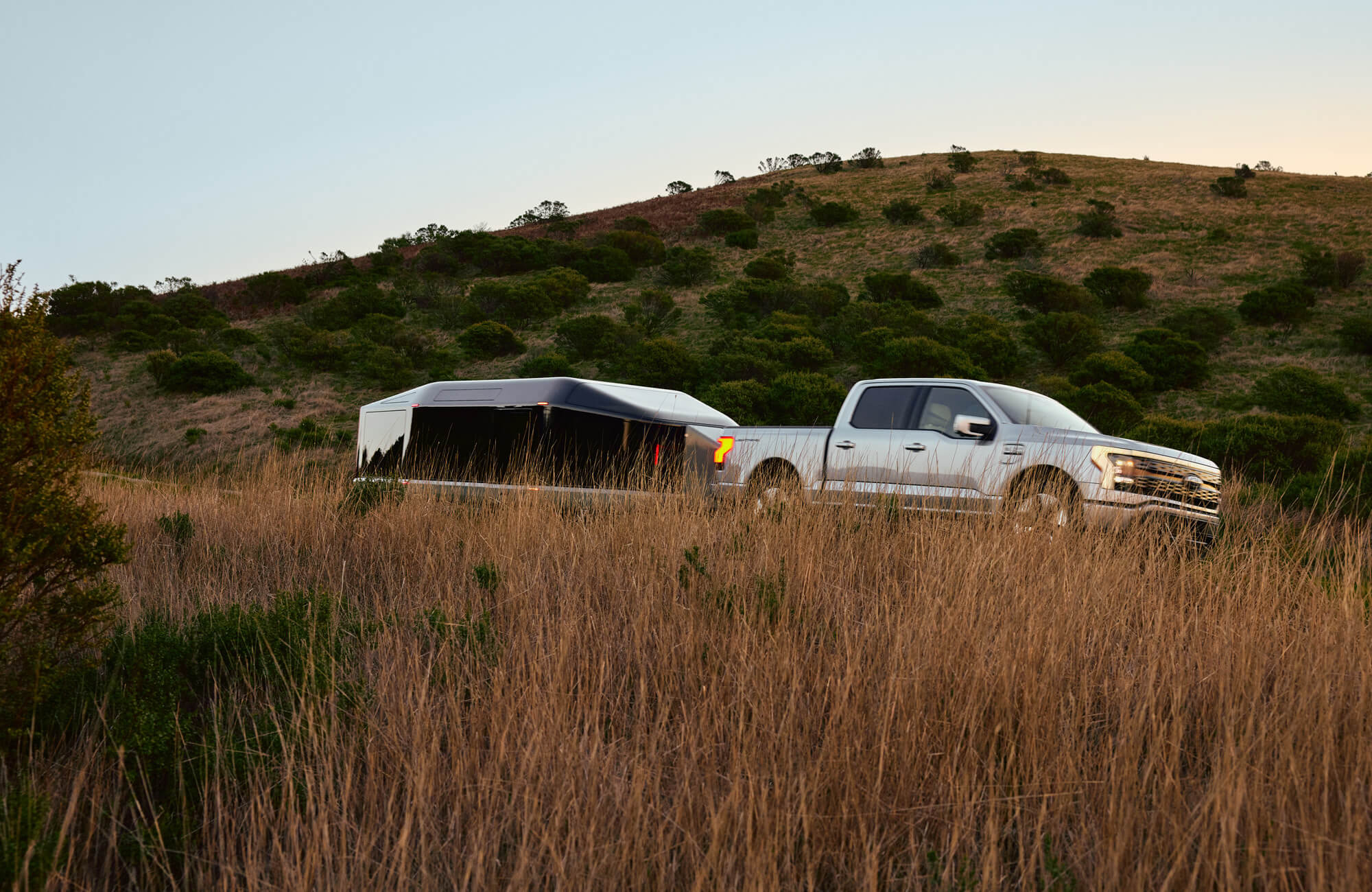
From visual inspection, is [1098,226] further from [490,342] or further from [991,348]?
[490,342]

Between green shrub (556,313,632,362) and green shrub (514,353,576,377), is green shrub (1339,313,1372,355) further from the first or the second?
green shrub (514,353,576,377)

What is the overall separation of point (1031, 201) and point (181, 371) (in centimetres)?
4199

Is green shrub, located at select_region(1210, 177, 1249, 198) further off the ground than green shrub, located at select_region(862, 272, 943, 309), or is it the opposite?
green shrub, located at select_region(1210, 177, 1249, 198)

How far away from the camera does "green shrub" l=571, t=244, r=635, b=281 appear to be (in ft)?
136

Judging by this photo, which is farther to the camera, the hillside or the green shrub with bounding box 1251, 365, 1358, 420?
the hillside

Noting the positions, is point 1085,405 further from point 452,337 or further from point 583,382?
point 452,337

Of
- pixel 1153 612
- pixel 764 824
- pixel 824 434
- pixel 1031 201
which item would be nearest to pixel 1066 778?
pixel 764 824

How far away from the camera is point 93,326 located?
3825 centimetres

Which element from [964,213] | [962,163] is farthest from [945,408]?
[962,163]

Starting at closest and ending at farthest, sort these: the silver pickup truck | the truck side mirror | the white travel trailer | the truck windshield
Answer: the silver pickup truck < the truck side mirror < the truck windshield < the white travel trailer

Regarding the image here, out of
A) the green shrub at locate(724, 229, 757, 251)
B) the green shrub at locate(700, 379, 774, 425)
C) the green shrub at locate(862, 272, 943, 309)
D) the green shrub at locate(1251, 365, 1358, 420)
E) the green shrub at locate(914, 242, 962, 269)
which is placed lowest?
the green shrub at locate(700, 379, 774, 425)

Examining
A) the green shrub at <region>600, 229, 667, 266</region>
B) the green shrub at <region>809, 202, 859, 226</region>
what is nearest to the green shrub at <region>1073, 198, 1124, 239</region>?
the green shrub at <region>809, 202, 859, 226</region>

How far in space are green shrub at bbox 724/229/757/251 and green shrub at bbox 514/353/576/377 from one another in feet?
61.4

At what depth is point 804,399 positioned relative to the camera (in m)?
23.1
